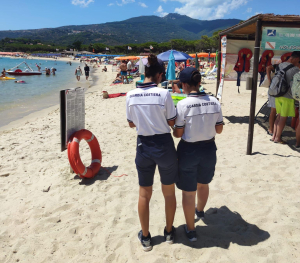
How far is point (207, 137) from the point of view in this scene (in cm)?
200

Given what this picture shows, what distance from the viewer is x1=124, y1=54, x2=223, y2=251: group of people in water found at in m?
1.88

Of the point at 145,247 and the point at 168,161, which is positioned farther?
the point at 145,247

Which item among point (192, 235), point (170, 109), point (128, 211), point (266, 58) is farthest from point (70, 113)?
point (266, 58)

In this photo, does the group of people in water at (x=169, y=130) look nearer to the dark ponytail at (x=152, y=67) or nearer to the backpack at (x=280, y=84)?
the dark ponytail at (x=152, y=67)

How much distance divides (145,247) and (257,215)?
121 cm

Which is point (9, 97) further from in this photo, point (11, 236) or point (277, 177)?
point (277, 177)

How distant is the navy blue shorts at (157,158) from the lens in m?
1.90

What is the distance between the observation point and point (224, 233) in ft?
7.58

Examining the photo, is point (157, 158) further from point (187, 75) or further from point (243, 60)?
point (243, 60)

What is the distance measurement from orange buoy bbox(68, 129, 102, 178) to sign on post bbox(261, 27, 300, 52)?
304 centimetres

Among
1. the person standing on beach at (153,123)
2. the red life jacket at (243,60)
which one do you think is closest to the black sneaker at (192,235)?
the person standing on beach at (153,123)

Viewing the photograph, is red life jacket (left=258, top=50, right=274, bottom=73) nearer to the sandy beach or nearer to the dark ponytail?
the sandy beach

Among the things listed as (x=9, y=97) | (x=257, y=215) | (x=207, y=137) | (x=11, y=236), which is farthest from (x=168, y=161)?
(x=9, y=97)

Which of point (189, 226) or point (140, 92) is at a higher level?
point (140, 92)
